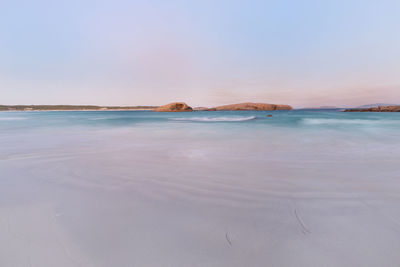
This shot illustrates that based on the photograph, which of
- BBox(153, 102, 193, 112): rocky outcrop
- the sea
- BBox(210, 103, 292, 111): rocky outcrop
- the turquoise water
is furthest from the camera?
BBox(210, 103, 292, 111): rocky outcrop

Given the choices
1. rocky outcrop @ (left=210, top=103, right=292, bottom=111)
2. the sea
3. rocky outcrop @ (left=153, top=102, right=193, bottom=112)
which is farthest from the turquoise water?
rocky outcrop @ (left=210, top=103, right=292, bottom=111)

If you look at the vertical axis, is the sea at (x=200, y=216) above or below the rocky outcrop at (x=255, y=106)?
below

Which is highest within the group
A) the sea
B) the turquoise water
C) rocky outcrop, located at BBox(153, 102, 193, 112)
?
rocky outcrop, located at BBox(153, 102, 193, 112)

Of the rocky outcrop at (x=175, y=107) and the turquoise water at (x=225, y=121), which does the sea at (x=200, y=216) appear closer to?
the turquoise water at (x=225, y=121)

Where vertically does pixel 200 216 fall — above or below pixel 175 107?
below

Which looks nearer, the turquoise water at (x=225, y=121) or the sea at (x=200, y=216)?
the sea at (x=200, y=216)

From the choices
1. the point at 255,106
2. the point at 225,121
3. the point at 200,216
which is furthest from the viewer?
the point at 255,106

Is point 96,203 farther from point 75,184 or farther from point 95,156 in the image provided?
point 95,156

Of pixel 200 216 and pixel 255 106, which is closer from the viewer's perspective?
pixel 200 216

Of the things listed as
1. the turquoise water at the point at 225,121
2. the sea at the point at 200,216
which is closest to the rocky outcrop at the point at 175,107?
the turquoise water at the point at 225,121

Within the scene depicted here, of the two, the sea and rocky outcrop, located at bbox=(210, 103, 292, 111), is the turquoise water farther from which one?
rocky outcrop, located at bbox=(210, 103, 292, 111)

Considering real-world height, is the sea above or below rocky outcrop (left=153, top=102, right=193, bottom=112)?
below

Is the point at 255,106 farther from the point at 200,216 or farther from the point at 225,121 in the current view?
the point at 200,216

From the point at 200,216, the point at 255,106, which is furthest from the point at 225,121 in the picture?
the point at 255,106
